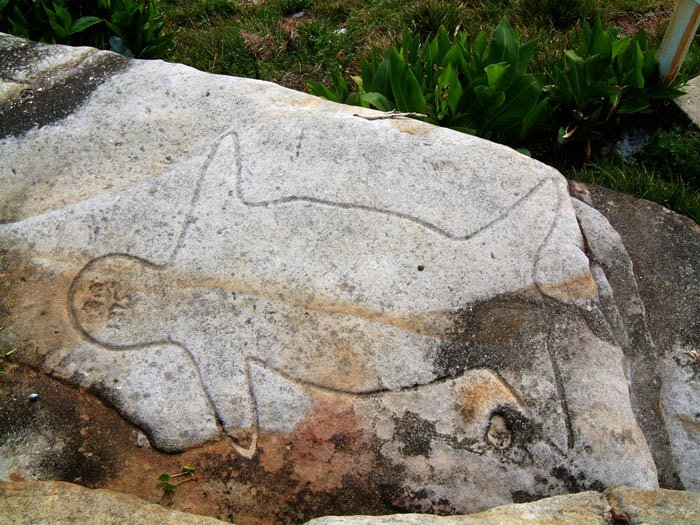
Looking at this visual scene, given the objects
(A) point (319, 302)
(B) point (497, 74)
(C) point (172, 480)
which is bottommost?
(C) point (172, 480)

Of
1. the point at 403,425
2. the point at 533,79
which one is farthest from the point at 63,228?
the point at 533,79

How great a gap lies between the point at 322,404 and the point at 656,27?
306cm

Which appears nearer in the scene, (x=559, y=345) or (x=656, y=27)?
(x=559, y=345)

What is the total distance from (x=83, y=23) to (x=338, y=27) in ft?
4.76

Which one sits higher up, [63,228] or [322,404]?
[63,228]

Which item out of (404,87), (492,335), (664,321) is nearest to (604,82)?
(404,87)

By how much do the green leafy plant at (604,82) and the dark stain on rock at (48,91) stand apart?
189 centimetres

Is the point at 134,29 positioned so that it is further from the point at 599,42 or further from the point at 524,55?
the point at 599,42

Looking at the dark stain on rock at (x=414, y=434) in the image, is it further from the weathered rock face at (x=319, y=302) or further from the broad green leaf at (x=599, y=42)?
the broad green leaf at (x=599, y=42)

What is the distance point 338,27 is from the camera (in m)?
4.39

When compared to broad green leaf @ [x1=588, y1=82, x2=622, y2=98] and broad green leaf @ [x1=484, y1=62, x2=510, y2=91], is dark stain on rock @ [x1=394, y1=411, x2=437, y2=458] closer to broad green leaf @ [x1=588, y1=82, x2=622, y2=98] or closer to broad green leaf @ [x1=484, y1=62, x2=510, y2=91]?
broad green leaf @ [x1=484, y1=62, x2=510, y2=91]

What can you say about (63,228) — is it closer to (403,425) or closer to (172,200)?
(172,200)

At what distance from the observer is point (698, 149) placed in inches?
128

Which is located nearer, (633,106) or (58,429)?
(58,429)
